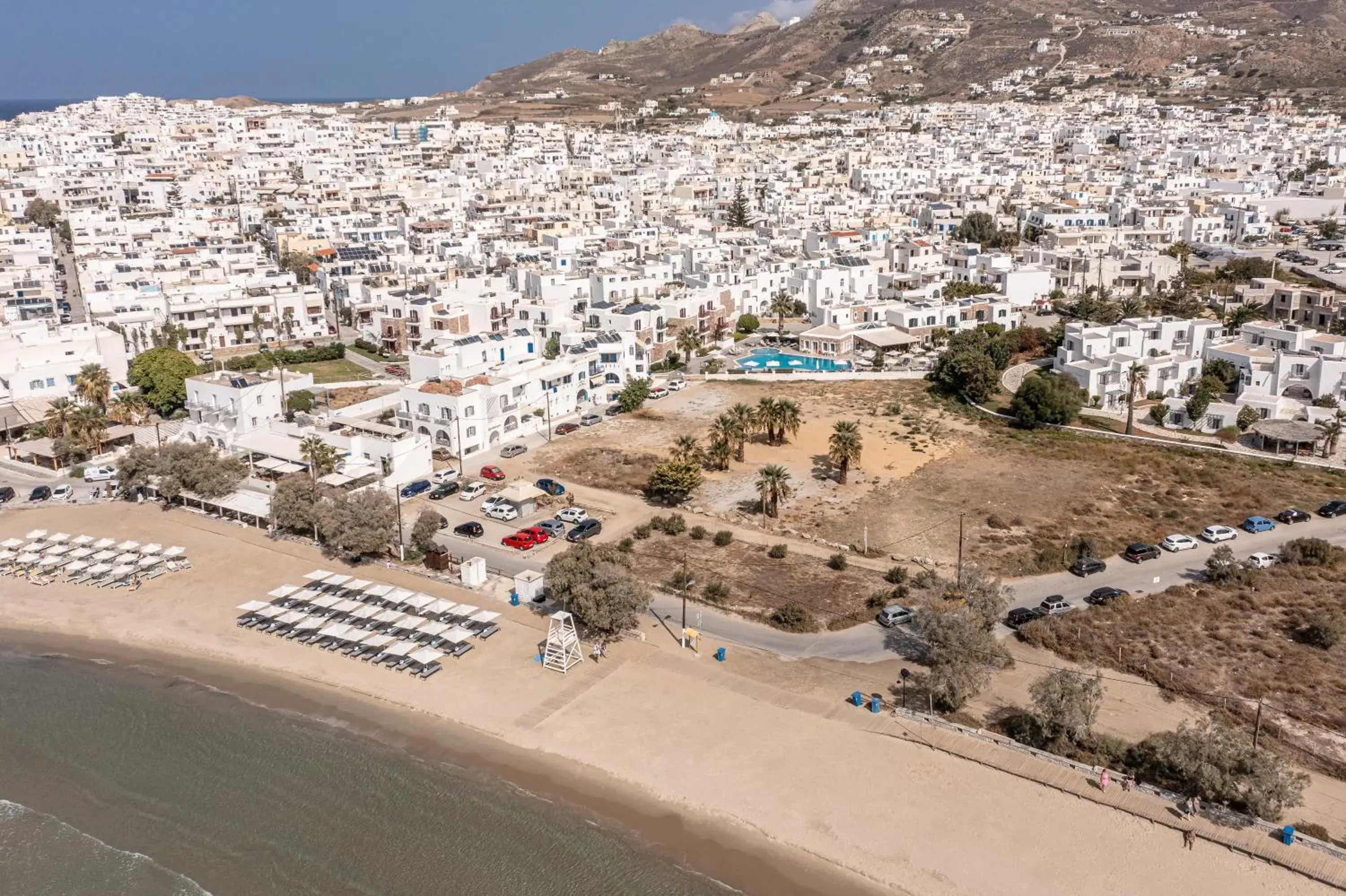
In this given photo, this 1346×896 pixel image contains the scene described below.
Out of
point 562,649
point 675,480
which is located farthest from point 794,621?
point 675,480

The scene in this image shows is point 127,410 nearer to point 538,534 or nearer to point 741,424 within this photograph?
point 538,534

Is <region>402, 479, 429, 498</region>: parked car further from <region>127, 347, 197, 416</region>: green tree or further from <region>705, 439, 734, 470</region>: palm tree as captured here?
<region>127, 347, 197, 416</region>: green tree

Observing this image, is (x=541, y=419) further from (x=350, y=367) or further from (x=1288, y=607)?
(x=1288, y=607)

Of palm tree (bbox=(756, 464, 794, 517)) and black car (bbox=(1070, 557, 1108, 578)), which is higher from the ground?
palm tree (bbox=(756, 464, 794, 517))

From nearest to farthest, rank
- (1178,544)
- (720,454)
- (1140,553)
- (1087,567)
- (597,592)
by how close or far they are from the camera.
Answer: (597,592), (1087,567), (1140,553), (1178,544), (720,454)

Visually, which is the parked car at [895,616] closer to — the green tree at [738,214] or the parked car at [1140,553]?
the parked car at [1140,553]

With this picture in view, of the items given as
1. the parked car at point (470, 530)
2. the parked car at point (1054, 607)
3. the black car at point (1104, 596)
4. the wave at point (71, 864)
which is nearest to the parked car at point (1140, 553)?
the black car at point (1104, 596)

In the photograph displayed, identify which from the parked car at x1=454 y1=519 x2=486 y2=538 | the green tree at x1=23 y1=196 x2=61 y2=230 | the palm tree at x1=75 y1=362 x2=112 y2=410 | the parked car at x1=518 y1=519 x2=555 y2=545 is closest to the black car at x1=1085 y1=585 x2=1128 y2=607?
the parked car at x1=518 y1=519 x2=555 y2=545
